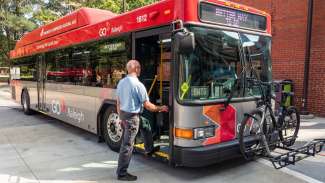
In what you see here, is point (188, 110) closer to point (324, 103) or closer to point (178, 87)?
point (178, 87)

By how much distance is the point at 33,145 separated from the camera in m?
7.80

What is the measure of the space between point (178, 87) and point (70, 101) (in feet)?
15.6

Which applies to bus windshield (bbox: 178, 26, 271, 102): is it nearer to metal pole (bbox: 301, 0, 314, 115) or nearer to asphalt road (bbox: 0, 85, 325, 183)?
asphalt road (bbox: 0, 85, 325, 183)

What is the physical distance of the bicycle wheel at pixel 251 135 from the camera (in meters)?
5.17

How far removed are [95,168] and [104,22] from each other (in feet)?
10.2

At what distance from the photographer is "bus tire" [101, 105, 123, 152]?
6809 millimetres

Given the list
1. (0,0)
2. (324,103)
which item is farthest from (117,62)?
(0,0)

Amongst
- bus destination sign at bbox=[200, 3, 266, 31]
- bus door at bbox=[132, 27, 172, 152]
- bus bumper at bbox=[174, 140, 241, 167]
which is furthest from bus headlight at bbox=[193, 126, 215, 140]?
bus destination sign at bbox=[200, 3, 266, 31]

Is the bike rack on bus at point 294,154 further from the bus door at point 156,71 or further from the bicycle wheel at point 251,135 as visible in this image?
the bus door at point 156,71

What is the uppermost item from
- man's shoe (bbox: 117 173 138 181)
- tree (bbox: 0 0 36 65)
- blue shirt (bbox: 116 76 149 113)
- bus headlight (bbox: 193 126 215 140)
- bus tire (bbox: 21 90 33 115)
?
tree (bbox: 0 0 36 65)

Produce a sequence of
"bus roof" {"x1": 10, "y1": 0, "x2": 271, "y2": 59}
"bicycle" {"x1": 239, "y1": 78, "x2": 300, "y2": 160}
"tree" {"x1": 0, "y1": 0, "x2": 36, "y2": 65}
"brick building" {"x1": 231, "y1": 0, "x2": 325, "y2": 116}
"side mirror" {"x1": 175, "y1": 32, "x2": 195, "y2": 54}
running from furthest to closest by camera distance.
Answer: "tree" {"x1": 0, "y1": 0, "x2": 36, "y2": 65}, "brick building" {"x1": 231, "y1": 0, "x2": 325, "y2": 116}, "bicycle" {"x1": 239, "y1": 78, "x2": 300, "y2": 160}, "bus roof" {"x1": 10, "y1": 0, "x2": 271, "y2": 59}, "side mirror" {"x1": 175, "y1": 32, "x2": 195, "y2": 54}

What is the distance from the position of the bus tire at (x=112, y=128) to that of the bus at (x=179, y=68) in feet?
0.07

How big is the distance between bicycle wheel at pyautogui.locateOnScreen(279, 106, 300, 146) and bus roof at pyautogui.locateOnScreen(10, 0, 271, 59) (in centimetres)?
152

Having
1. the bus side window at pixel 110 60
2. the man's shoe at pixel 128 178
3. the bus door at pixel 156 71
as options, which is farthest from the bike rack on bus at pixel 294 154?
the bus side window at pixel 110 60
